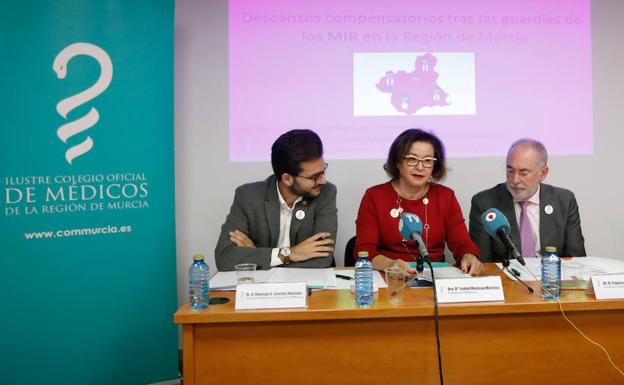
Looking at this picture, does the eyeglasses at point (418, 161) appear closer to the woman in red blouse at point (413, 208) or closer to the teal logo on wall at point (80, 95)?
the woman in red blouse at point (413, 208)

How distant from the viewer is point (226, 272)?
1970mm

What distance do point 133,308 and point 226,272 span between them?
0.87m

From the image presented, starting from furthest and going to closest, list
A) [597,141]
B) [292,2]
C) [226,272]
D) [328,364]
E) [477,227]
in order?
[597,141] < [292,2] < [477,227] < [226,272] < [328,364]

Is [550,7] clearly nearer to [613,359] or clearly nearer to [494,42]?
[494,42]

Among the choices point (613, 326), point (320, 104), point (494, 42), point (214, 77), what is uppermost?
point (494, 42)

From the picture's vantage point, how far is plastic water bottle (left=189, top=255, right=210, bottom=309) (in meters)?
1.45

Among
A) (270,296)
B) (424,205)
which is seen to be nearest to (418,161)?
(424,205)

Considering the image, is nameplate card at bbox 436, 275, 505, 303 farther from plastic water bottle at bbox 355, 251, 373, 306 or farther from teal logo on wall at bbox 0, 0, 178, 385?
teal logo on wall at bbox 0, 0, 178, 385

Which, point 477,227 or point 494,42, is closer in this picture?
point 477,227

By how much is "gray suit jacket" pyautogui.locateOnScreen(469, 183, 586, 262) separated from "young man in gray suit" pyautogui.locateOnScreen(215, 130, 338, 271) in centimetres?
81

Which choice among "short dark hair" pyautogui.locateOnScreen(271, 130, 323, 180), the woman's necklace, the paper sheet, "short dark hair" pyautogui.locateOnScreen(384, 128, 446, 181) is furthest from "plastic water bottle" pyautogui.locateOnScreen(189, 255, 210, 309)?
"short dark hair" pyautogui.locateOnScreen(384, 128, 446, 181)

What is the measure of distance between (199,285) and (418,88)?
7.61 ft

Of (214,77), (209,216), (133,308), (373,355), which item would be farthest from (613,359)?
(214,77)

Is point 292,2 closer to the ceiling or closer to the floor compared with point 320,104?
closer to the ceiling
